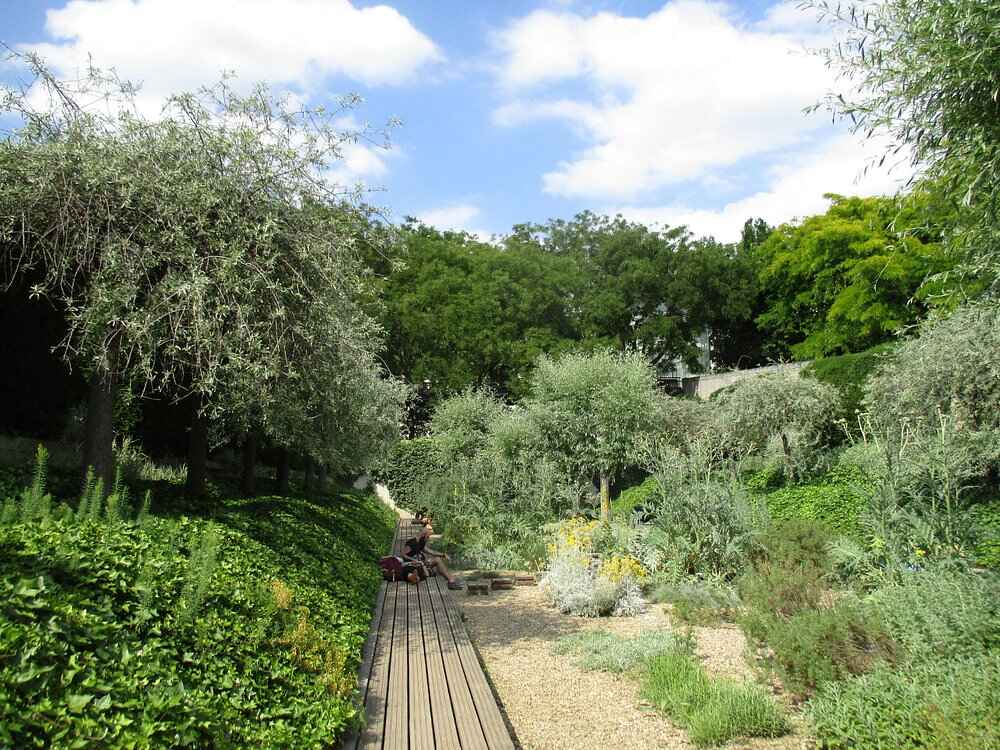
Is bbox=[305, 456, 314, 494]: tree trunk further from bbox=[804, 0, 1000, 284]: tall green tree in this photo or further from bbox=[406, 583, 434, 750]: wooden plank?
bbox=[804, 0, 1000, 284]: tall green tree

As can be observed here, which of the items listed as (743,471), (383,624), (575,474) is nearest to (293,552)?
(383,624)

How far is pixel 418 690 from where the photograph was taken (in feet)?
16.1

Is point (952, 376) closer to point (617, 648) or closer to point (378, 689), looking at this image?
point (617, 648)

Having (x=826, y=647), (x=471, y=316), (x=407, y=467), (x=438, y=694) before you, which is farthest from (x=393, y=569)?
(x=471, y=316)

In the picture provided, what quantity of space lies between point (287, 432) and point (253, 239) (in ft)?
14.6

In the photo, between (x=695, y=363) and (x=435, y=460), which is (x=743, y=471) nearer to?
(x=435, y=460)

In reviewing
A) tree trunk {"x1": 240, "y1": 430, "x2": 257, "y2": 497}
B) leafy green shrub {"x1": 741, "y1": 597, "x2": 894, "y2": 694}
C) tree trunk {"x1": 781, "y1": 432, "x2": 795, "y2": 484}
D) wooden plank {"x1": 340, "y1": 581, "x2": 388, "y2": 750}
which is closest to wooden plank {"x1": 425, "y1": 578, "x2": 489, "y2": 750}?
wooden plank {"x1": 340, "y1": 581, "x2": 388, "y2": 750}

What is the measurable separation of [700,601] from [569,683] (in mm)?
2986

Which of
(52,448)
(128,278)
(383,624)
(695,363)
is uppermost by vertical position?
(695,363)

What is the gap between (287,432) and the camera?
→ 10.3m

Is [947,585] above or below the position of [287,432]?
below

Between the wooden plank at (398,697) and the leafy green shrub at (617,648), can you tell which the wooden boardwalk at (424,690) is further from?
the leafy green shrub at (617,648)

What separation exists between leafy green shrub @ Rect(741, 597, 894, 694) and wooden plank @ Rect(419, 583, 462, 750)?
2.34 meters

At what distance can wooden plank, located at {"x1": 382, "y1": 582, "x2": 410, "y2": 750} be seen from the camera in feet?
13.2
